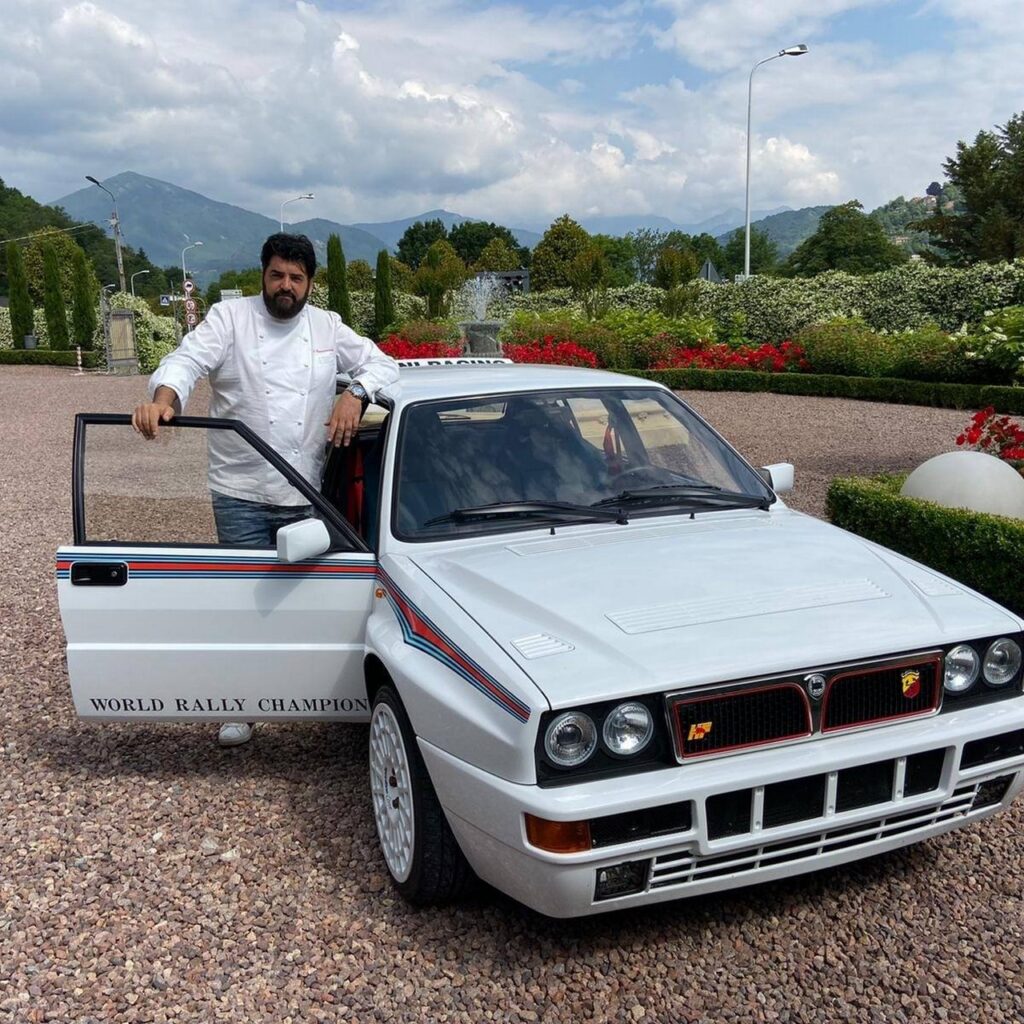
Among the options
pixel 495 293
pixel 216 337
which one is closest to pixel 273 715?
pixel 216 337

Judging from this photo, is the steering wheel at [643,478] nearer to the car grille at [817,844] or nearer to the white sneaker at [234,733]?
the car grille at [817,844]

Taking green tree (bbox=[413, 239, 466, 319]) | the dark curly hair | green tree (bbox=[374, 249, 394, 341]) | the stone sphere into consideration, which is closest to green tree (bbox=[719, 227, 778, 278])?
green tree (bbox=[413, 239, 466, 319])

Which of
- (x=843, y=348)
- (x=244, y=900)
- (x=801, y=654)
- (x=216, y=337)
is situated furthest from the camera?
(x=843, y=348)

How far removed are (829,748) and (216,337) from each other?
3.04m

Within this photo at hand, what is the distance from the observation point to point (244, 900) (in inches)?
145

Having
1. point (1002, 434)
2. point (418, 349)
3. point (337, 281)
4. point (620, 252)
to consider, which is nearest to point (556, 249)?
point (620, 252)

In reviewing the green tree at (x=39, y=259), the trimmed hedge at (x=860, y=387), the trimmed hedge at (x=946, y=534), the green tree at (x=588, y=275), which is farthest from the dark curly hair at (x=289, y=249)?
the green tree at (x=39, y=259)

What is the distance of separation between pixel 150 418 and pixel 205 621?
0.81 meters

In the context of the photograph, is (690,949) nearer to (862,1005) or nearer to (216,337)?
(862,1005)

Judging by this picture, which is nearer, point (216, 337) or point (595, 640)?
point (595, 640)

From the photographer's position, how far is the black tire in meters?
3.34

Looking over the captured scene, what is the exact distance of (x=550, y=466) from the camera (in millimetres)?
4227

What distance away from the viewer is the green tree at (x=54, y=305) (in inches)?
1747

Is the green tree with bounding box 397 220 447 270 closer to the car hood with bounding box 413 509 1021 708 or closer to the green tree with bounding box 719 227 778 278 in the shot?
the green tree with bounding box 719 227 778 278
